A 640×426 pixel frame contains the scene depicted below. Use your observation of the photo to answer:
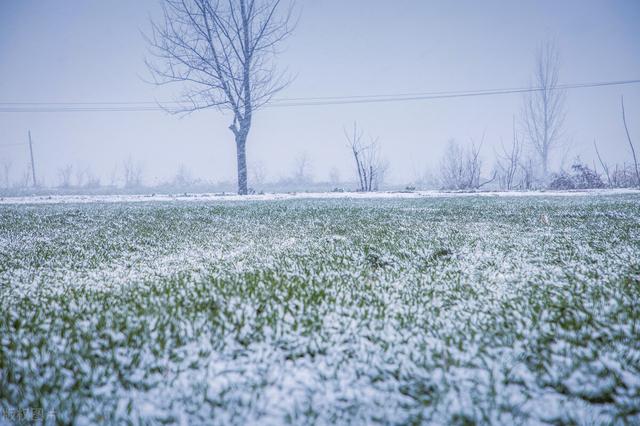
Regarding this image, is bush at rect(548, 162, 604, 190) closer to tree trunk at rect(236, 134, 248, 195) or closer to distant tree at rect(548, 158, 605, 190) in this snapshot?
distant tree at rect(548, 158, 605, 190)

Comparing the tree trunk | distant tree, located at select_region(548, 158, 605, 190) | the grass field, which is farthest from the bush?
the grass field

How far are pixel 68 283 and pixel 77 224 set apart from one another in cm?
364

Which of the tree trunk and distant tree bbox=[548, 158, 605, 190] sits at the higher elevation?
the tree trunk

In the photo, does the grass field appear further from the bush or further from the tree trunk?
the bush

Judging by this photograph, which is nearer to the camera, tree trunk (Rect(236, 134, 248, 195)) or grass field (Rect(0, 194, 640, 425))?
grass field (Rect(0, 194, 640, 425))

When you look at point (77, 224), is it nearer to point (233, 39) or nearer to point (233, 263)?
point (233, 263)

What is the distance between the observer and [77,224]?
5031 mm

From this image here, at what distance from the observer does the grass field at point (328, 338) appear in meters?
0.94

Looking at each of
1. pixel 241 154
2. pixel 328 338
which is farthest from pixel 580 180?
pixel 328 338

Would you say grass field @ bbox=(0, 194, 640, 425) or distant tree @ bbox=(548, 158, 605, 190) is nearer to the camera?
grass field @ bbox=(0, 194, 640, 425)

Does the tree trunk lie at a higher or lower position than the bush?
higher

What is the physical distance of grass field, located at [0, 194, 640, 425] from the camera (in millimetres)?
944

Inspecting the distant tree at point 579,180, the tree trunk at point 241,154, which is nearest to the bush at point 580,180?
the distant tree at point 579,180

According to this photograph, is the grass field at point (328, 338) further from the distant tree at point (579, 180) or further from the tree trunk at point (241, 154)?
the distant tree at point (579, 180)
